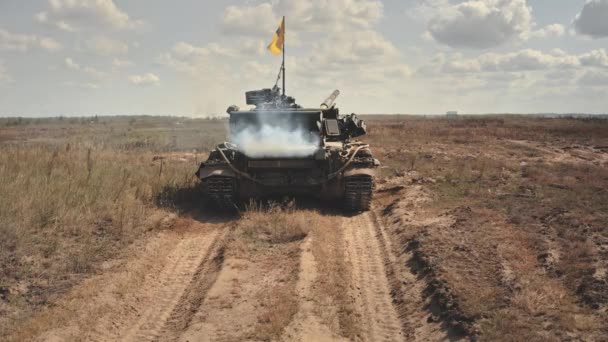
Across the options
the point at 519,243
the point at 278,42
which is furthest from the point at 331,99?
the point at 519,243

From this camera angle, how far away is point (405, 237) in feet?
28.9

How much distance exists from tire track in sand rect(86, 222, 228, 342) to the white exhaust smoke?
2.15 m

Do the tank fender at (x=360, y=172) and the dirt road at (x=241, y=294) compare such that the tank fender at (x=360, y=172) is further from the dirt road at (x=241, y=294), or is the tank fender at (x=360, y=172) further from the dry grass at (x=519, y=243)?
the dirt road at (x=241, y=294)

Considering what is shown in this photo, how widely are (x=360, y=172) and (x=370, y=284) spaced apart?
3974mm

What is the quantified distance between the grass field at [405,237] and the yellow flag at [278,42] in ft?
13.0

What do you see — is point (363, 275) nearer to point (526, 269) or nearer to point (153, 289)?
point (526, 269)

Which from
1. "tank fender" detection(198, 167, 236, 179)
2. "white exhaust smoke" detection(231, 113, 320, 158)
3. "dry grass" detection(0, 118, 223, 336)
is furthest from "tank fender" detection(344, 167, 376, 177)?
"dry grass" detection(0, 118, 223, 336)

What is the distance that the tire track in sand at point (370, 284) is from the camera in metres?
5.77

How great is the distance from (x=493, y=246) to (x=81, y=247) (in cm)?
575

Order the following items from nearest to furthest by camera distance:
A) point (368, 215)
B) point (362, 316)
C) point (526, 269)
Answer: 1. point (362, 316)
2. point (526, 269)
3. point (368, 215)

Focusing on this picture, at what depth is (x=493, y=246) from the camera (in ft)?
24.9

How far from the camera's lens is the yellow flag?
1502 cm

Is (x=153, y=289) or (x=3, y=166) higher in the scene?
(x=3, y=166)

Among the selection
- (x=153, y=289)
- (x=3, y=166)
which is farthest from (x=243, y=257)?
(x=3, y=166)
